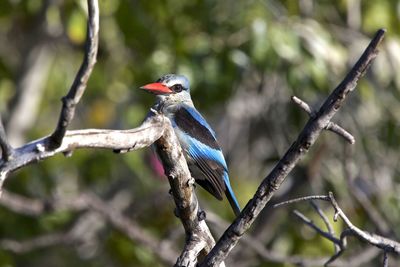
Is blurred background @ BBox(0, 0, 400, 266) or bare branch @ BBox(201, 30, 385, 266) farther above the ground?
blurred background @ BBox(0, 0, 400, 266)

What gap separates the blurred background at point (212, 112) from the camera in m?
5.47

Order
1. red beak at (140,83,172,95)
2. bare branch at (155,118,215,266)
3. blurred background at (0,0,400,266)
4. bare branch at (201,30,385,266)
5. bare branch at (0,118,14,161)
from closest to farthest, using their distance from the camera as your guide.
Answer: bare branch at (0,118,14,161), bare branch at (201,30,385,266), bare branch at (155,118,215,266), red beak at (140,83,172,95), blurred background at (0,0,400,266)

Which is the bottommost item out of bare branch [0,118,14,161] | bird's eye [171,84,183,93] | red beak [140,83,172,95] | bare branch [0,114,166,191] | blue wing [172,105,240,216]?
bare branch [0,118,14,161]

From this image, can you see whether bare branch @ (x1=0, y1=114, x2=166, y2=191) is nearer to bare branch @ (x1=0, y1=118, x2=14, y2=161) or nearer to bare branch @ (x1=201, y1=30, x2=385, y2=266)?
bare branch @ (x1=0, y1=118, x2=14, y2=161)

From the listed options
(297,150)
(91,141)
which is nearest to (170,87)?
(297,150)

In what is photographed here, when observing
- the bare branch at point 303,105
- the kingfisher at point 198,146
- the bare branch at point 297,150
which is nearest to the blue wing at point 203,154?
the kingfisher at point 198,146

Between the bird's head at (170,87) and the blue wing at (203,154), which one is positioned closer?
the blue wing at (203,154)

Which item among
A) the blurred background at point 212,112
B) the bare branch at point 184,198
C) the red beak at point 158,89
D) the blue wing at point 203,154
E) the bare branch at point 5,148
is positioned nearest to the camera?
the bare branch at point 5,148

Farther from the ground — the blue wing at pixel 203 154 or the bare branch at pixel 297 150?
the blue wing at pixel 203 154

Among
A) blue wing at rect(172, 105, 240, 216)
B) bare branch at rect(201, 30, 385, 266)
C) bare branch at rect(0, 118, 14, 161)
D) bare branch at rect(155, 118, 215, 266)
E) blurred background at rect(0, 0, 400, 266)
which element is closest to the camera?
bare branch at rect(0, 118, 14, 161)

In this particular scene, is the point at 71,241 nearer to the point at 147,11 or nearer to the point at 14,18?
the point at 147,11

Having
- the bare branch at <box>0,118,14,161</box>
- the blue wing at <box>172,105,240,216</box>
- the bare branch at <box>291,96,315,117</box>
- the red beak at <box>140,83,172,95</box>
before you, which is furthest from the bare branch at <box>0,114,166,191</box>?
the red beak at <box>140,83,172,95</box>

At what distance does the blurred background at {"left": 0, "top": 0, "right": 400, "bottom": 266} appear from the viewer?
5.47m

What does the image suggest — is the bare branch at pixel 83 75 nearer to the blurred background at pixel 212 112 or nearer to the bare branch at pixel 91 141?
the bare branch at pixel 91 141
